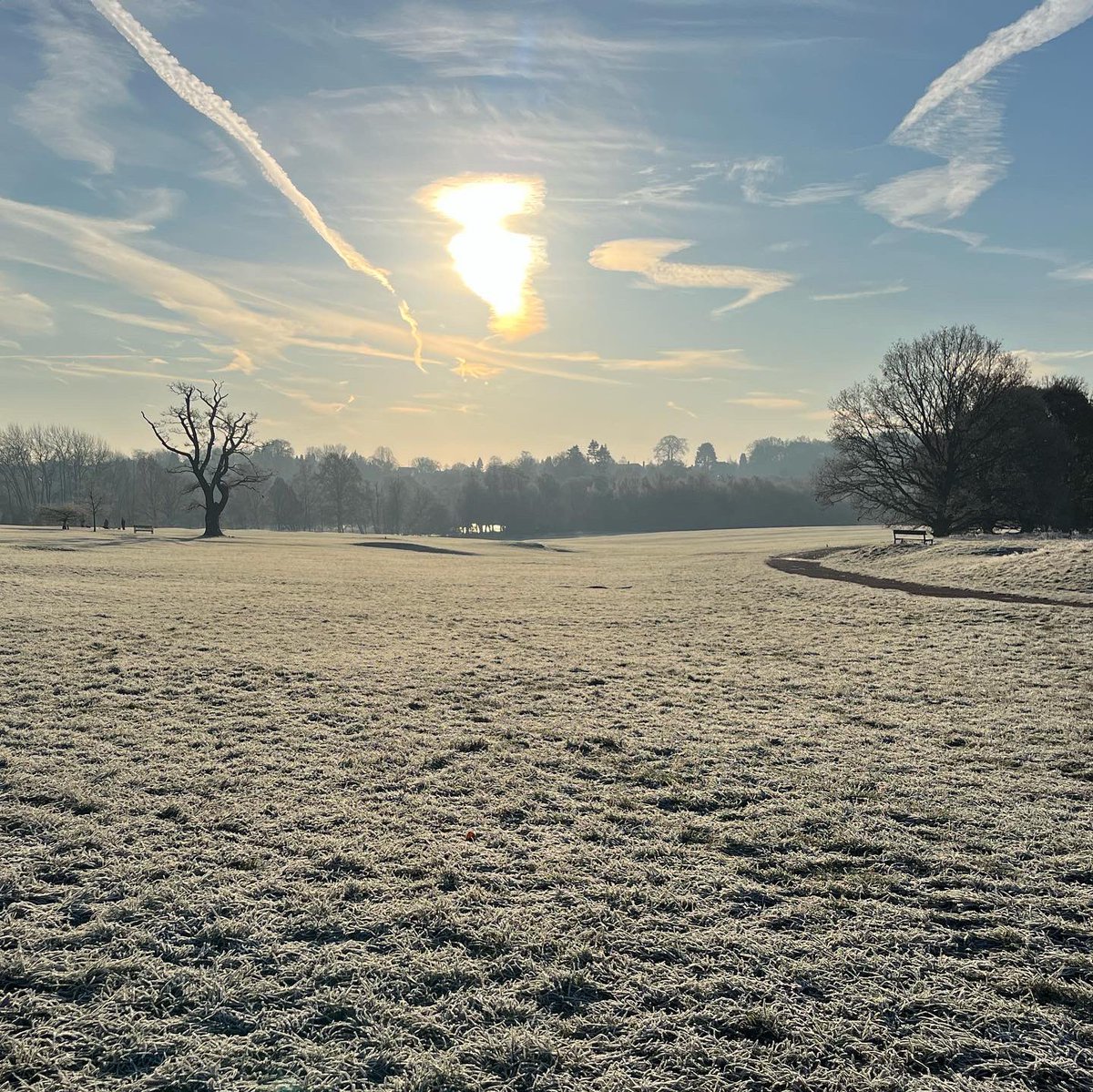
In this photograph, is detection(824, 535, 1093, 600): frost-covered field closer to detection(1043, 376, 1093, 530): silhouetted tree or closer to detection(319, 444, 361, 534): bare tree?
detection(1043, 376, 1093, 530): silhouetted tree

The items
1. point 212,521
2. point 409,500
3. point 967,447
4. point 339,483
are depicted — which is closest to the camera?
point 967,447

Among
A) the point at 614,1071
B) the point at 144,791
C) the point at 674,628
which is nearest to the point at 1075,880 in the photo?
the point at 614,1071

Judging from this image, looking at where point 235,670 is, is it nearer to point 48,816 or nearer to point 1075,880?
point 48,816

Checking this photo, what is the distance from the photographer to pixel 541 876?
4562 mm

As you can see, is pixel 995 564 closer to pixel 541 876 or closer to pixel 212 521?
pixel 541 876

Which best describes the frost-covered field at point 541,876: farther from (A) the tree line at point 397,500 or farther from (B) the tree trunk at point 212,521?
(A) the tree line at point 397,500

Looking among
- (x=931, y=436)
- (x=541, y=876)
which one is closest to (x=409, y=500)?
(x=931, y=436)

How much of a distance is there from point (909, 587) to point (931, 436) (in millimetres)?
22603

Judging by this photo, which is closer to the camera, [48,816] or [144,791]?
[48,816]

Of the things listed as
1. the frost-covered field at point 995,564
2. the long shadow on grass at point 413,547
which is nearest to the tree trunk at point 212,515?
the long shadow on grass at point 413,547

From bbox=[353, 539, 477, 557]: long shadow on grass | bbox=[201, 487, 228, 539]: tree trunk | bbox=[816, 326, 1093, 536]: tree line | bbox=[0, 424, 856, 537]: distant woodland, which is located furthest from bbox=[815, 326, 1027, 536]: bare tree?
bbox=[0, 424, 856, 537]: distant woodland

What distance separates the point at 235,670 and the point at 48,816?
5047mm

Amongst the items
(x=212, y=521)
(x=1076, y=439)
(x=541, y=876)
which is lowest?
(x=541, y=876)

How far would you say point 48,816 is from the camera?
17.5 feet
